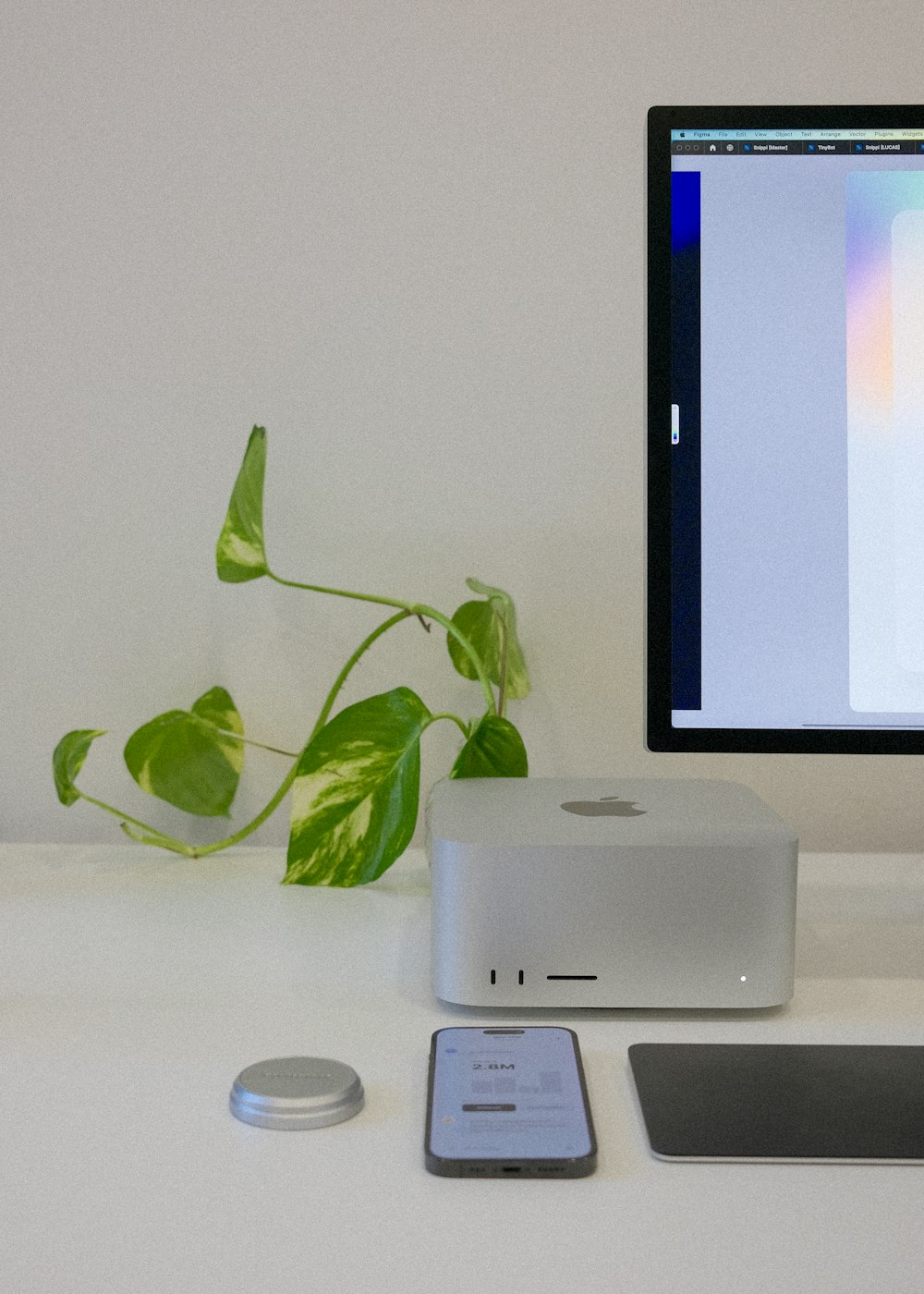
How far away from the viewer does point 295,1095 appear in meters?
0.41

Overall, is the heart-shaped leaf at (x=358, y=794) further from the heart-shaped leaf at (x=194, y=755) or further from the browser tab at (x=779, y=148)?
the browser tab at (x=779, y=148)

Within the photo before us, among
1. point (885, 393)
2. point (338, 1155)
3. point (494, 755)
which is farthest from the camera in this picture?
point (494, 755)

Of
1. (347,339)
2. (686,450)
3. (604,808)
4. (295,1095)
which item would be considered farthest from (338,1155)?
(347,339)

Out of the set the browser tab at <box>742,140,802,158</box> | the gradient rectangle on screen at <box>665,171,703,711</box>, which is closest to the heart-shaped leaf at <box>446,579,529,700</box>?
the gradient rectangle on screen at <box>665,171,703,711</box>

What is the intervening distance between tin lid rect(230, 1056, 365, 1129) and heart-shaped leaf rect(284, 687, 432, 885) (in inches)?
7.0

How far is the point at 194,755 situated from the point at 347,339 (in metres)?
0.33

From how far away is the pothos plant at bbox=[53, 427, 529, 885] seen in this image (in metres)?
0.61

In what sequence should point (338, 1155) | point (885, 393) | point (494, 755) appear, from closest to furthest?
point (338, 1155), point (885, 393), point (494, 755)

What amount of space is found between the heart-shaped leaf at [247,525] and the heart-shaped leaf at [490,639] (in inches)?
5.7

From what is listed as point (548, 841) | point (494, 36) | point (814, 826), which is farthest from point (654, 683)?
point (494, 36)

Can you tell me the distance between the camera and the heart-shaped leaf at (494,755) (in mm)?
674

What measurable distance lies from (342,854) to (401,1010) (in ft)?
0.36

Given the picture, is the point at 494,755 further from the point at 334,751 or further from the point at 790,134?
the point at 790,134

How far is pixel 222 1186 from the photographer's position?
0.36 metres
